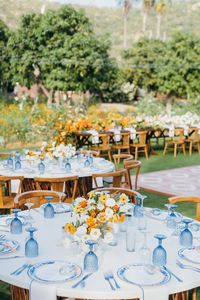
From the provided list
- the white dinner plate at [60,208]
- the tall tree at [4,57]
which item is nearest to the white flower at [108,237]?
the white dinner plate at [60,208]

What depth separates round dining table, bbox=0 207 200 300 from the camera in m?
2.79

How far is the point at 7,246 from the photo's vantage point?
11.3ft

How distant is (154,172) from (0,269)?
806cm

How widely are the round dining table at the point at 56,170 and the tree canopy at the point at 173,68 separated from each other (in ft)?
60.7

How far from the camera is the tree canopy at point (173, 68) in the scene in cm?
2495

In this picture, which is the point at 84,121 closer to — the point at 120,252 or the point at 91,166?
the point at 91,166

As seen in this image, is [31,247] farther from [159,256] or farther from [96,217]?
[159,256]

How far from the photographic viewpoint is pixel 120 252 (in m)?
3.39

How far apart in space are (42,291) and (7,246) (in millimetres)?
706

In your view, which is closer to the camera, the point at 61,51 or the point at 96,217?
the point at 96,217

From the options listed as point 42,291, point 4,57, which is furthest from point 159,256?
point 4,57

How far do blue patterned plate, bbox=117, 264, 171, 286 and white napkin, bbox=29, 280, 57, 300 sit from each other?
1.43 feet

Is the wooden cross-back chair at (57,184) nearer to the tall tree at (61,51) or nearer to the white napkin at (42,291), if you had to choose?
the white napkin at (42,291)

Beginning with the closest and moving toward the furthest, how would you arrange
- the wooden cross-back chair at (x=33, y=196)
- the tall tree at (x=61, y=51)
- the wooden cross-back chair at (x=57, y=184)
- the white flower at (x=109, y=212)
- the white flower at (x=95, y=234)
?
the white flower at (x=95, y=234), the white flower at (x=109, y=212), the wooden cross-back chair at (x=33, y=196), the wooden cross-back chair at (x=57, y=184), the tall tree at (x=61, y=51)
